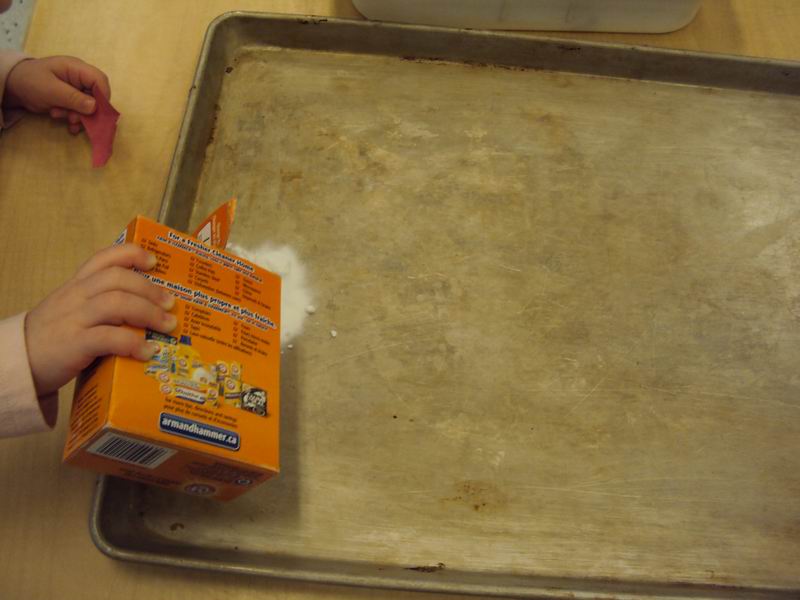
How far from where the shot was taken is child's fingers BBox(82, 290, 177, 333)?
45cm

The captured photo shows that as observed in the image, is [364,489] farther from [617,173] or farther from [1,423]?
[617,173]

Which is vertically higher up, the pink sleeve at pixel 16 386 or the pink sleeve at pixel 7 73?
the pink sleeve at pixel 7 73

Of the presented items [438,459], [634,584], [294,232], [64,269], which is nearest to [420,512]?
[438,459]

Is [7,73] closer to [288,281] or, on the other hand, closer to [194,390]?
[288,281]

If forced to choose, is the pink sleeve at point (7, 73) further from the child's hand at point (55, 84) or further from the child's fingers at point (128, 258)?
the child's fingers at point (128, 258)

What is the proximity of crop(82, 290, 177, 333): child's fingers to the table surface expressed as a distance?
0.62ft

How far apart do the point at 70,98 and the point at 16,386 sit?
363 mm

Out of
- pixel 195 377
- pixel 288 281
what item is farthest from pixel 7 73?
pixel 195 377

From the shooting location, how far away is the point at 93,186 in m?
0.72

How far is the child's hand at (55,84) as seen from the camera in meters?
0.72

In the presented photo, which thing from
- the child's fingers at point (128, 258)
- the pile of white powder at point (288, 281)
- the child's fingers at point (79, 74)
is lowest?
the child's fingers at point (128, 258)

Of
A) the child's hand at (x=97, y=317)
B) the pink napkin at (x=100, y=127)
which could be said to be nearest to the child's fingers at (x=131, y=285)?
the child's hand at (x=97, y=317)

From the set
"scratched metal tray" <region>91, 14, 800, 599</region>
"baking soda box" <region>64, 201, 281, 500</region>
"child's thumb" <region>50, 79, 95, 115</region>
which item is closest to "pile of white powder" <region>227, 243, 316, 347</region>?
"scratched metal tray" <region>91, 14, 800, 599</region>

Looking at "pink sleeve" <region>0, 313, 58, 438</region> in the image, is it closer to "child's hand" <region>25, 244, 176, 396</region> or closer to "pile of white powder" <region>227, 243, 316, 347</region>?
"child's hand" <region>25, 244, 176, 396</region>
